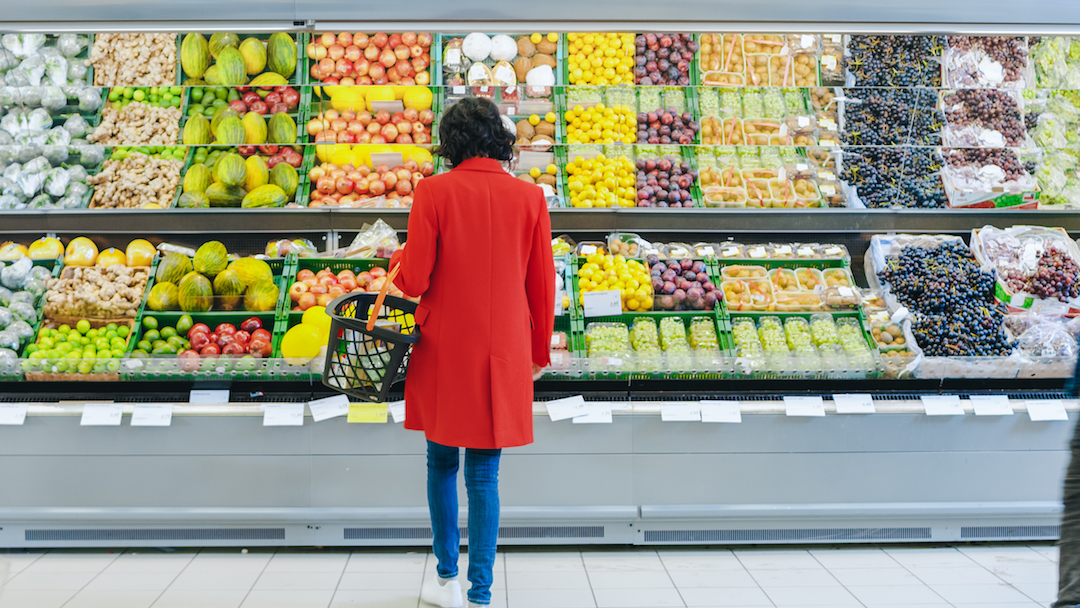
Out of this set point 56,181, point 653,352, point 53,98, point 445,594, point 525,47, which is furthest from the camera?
point 525,47

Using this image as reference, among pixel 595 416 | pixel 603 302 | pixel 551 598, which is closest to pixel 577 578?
pixel 551 598

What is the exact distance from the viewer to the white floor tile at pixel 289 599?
106 inches

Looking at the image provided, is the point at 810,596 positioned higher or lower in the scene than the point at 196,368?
lower

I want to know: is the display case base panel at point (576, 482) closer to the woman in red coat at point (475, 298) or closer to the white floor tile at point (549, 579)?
the white floor tile at point (549, 579)

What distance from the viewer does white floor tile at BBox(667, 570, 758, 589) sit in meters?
2.89

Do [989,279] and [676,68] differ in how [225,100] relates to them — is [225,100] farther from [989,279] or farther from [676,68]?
[989,279]

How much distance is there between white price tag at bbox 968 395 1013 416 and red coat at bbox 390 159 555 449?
6.81 ft

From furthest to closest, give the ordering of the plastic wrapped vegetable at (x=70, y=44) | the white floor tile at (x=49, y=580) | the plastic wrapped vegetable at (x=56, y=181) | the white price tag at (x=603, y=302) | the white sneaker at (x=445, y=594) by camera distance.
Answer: the plastic wrapped vegetable at (x=70, y=44) < the plastic wrapped vegetable at (x=56, y=181) < the white price tag at (x=603, y=302) < the white floor tile at (x=49, y=580) < the white sneaker at (x=445, y=594)

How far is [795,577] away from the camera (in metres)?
2.97

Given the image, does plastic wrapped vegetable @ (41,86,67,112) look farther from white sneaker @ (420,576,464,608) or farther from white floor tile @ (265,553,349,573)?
white sneaker @ (420,576,464,608)

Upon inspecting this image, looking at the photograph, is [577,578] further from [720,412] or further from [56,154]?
[56,154]

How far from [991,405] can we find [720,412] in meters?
1.15

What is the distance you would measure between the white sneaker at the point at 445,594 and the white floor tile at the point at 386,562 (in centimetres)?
38

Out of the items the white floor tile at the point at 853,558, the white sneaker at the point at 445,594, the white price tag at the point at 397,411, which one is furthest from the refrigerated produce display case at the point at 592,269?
the white sneaker at the point at 445,594
